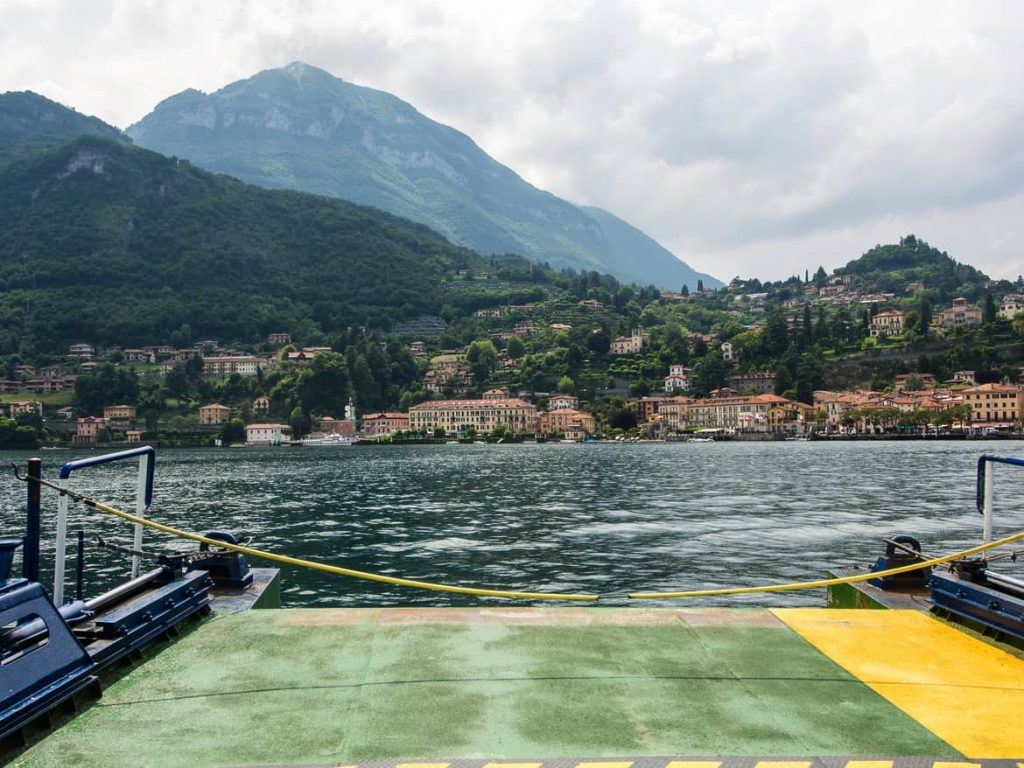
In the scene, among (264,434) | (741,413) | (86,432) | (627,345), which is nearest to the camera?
(86,432)

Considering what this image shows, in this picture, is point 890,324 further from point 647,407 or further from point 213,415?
point 213,415

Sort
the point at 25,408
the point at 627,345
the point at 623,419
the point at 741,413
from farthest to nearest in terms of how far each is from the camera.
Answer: the point at 627,345, the point at 623,419, the point at 741,413, the point at 25,408

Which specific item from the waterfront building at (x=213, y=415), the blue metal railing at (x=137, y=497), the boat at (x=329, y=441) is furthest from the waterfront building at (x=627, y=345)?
the blue metal railing at (x=137, y=497)

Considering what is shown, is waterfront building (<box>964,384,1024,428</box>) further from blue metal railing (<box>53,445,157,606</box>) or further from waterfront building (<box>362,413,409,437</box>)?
blue metal railing (<box>53,445,157,606</box>)

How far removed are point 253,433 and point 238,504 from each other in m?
122

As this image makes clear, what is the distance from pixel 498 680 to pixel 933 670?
3.32 m

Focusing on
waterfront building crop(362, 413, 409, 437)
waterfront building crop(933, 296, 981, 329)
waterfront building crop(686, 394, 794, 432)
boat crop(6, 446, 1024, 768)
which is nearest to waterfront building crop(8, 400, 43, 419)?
waterfront building crop(362, 413, 409, 437)

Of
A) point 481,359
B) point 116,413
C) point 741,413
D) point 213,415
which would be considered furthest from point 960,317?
point 116,413

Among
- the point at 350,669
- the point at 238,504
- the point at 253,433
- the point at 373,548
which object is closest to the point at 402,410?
the point at 253,433

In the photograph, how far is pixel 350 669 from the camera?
5926mm

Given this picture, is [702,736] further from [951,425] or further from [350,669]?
[951,425]

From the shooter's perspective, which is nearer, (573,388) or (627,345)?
(573,388)

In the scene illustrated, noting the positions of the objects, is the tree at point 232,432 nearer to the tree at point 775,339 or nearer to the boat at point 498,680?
the tree at point 775,339

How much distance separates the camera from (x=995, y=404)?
422 feet
